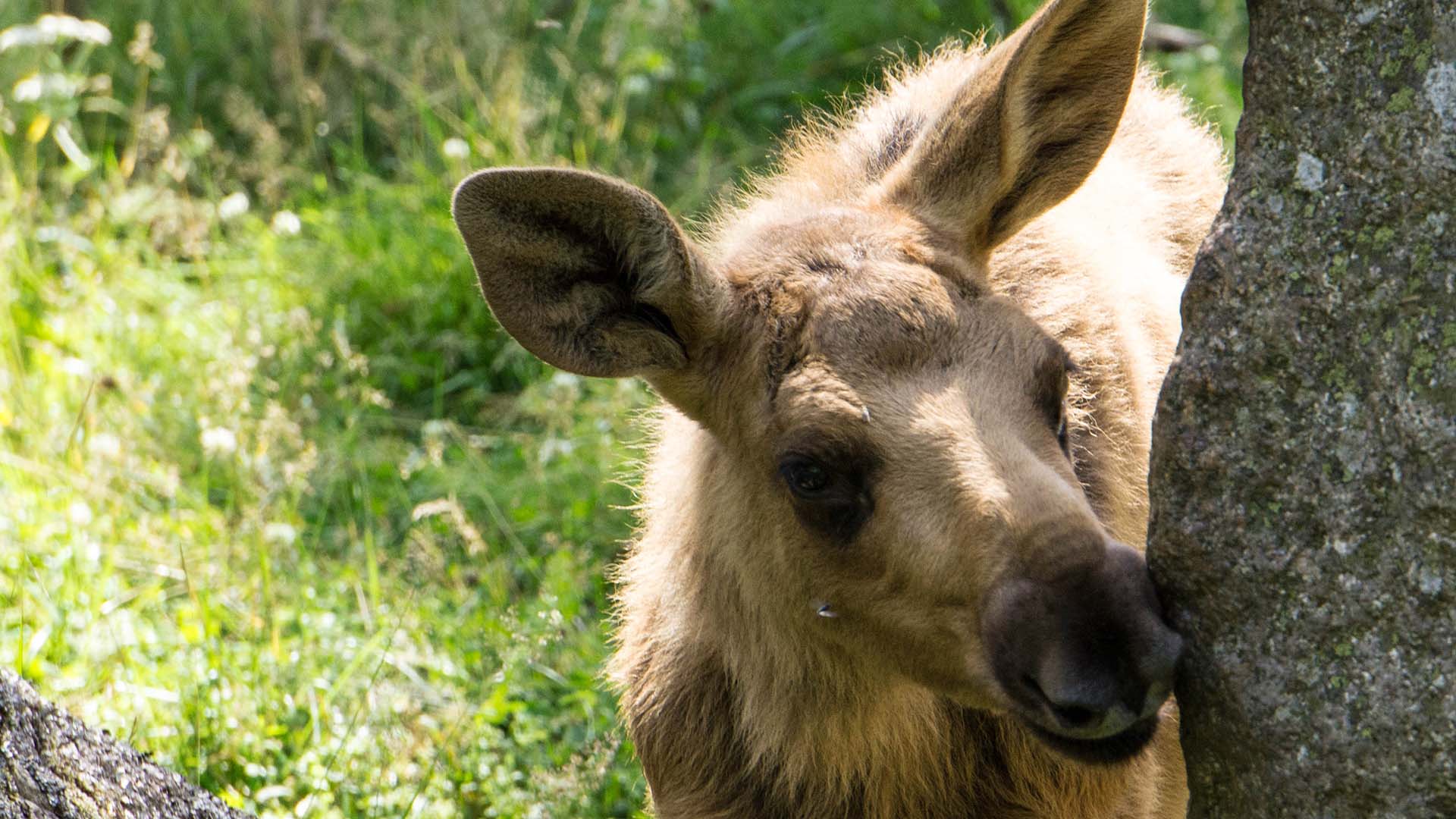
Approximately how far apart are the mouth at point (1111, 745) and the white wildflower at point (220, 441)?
13.1 ft

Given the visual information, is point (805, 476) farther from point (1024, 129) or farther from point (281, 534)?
point (281, 534)

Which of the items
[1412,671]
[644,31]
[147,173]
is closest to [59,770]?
[1412,671]

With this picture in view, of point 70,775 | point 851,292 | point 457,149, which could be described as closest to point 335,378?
point 457,149

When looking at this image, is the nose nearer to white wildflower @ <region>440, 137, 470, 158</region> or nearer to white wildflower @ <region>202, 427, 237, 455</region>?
white wildflower @ <region>202, 427, 237, 455</region>

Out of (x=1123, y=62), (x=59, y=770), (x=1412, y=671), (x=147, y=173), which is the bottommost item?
(x=147, y=173)

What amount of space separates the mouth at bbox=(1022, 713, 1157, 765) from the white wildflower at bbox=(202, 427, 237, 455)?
3992 mm

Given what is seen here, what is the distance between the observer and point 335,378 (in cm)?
743

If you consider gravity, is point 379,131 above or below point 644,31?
below

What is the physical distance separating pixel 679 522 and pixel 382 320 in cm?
391

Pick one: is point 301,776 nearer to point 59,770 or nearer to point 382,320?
point 59,770

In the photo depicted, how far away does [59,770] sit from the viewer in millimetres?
3523

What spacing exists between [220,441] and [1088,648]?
4183 millimetres

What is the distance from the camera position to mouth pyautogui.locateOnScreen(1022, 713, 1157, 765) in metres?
3.21

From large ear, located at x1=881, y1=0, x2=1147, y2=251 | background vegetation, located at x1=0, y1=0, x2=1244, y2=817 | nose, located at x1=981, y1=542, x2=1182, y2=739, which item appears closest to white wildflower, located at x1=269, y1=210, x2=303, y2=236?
background vegetation, located at x1=0, y1=0, x2=1244, y2=817
